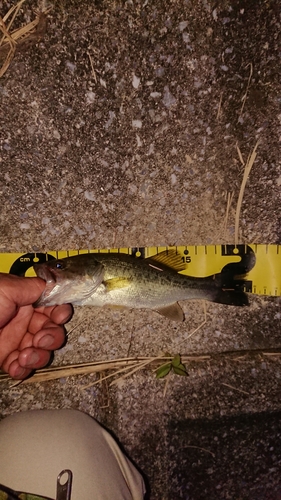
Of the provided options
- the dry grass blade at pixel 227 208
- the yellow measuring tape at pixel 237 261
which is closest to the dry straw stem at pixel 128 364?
the yellow measuring tape at pixel 237 261

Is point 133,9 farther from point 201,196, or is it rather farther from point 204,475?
point 204,475

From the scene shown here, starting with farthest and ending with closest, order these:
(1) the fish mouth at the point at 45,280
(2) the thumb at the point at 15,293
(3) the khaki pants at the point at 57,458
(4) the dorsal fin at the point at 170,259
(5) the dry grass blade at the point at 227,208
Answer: (5) the dry grass blade at the point at 227,208 → (4) the dorsal fin at the point at 170,259 → (1) the fish mouth at the point at 45,280 → (2) the thumb at the point at 15,293 → (3) the khaki pants at the point at 57,458

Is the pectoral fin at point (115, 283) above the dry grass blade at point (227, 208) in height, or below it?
below

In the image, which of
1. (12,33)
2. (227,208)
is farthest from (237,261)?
(12,33)

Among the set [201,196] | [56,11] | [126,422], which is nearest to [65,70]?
[56,11]

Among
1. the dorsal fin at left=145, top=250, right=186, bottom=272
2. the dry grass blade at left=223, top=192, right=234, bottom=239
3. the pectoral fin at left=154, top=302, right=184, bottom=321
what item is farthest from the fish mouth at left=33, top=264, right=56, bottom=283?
the dry grass blade at left=223, top=192, right=234, bottom=239

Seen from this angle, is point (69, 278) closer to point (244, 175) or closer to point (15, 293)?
point (15, 293)

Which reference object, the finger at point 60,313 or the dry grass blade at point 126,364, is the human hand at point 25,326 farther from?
the dry grass blade at point 126,364

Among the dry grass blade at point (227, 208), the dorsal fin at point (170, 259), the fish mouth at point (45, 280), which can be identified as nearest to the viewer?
the fish mouth at point (45, 280)
